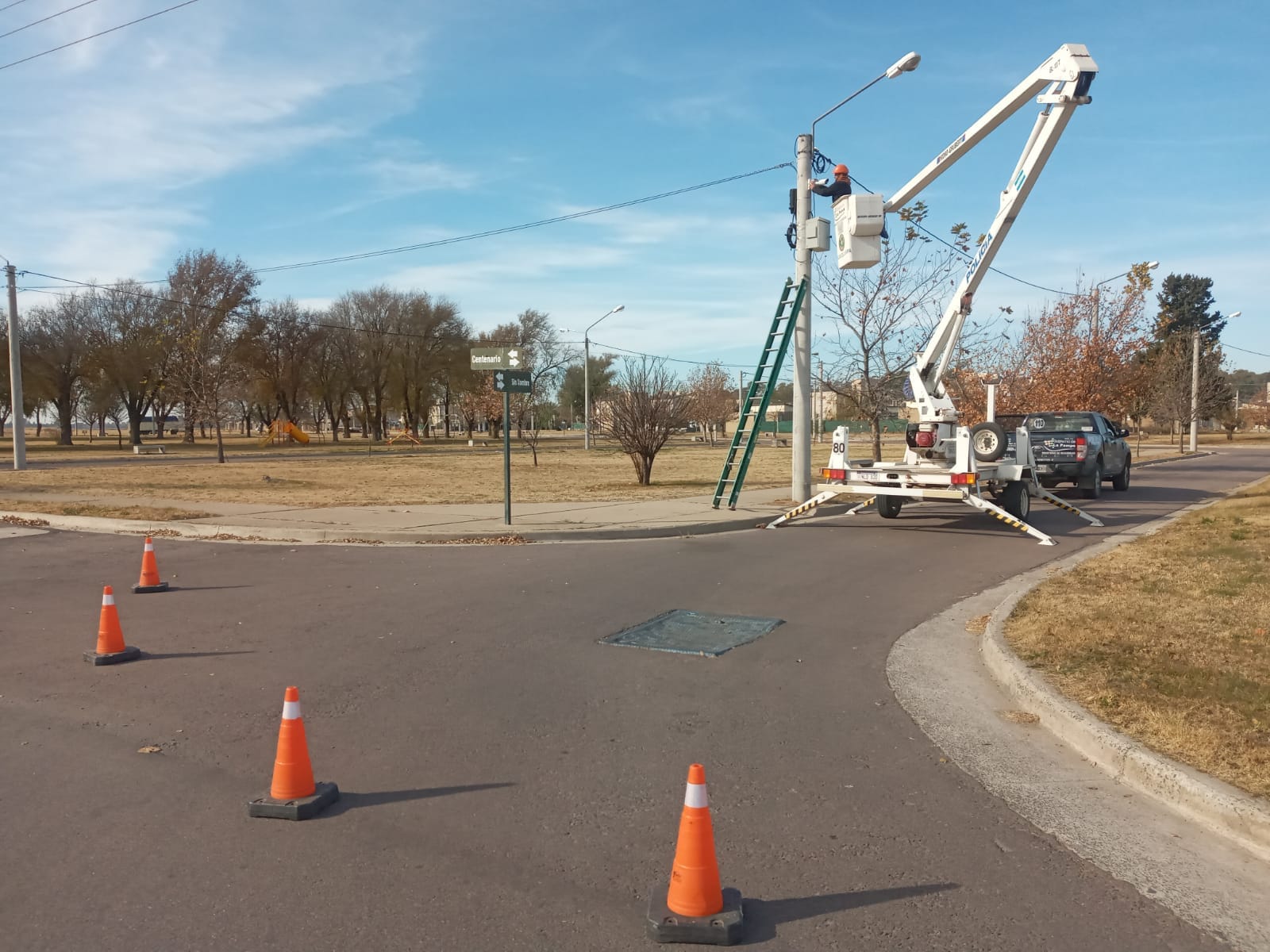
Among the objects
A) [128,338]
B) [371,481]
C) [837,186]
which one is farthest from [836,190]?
[128,338]

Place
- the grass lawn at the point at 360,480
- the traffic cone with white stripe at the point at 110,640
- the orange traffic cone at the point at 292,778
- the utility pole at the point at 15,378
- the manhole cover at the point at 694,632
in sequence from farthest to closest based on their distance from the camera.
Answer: the utility pole at the point at 15,378 < the grass lawn at the point at 360,480 < the manhole cover at the point at 694,632 < the traffic cone with white stripe at the point at 110,640 < the orange traffic cone at the point at 292,778

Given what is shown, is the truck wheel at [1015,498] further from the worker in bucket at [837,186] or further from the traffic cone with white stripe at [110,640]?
the traffic cone with white stripe at [110,640]

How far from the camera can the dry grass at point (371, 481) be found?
20219mm

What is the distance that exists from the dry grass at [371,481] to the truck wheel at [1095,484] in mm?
7419

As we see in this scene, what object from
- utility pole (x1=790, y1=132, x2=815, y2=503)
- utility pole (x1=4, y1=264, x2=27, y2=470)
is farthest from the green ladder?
utility pole (x1=4, y1=264, x2=27, y2=470)

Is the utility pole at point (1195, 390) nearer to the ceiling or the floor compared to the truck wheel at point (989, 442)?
nearer to the ceiling

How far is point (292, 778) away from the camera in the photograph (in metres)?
4.24

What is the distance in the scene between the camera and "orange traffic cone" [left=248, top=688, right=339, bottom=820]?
4168mm

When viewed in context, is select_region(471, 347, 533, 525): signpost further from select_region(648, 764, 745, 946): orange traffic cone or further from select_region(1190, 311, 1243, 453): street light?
select_region(1190, 311, 1243, 453): street light

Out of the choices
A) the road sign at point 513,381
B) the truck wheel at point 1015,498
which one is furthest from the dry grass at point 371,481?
the truck wheel at point 1015,498

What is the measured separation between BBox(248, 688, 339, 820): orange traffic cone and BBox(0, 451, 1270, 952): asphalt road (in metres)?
0.08

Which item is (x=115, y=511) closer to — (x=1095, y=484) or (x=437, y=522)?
(x=437, y=522)

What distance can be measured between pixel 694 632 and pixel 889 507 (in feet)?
31.6

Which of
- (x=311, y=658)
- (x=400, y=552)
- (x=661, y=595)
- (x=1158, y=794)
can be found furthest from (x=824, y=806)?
(x=400, y=552)
